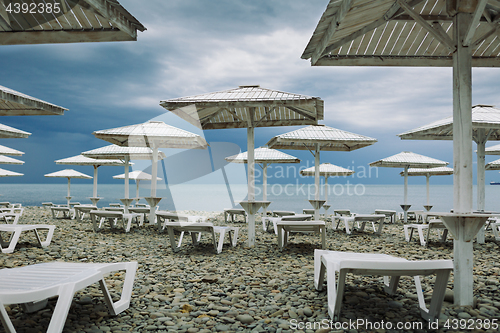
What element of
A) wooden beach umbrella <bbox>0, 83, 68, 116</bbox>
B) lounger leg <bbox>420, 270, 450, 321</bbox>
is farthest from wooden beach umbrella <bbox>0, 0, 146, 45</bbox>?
lounger leg <bbox>420, 270, 450, 321</bbox>

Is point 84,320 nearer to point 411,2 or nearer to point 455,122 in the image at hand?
point 455,122

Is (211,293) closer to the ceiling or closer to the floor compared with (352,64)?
closer to the floor

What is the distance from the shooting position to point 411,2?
2.70 metres

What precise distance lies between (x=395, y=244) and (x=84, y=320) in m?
6.10

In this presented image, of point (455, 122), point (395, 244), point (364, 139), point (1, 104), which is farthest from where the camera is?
point (364, 139)

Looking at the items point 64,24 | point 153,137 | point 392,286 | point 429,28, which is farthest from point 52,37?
point 153,137

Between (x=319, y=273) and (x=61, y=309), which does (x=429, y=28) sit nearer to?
(x=319, y=273)

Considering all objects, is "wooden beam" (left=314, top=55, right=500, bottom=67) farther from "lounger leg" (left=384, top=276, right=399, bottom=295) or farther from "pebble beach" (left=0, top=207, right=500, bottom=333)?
"pebble beach" (left=0, top=207, right=500, bottom=333)

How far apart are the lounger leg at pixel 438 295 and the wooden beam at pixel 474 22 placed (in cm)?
196

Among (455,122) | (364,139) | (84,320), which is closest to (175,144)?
(364,139)

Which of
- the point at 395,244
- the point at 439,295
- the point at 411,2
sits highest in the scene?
the point at 411,2

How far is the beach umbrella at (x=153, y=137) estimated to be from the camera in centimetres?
725

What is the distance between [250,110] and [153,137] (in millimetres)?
3052

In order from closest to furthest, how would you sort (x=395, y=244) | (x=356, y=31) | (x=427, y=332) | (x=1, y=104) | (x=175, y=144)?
(x=427, y=332) → (x=356, y=31) → (x=1, y=104) → (x=395, y=244) → (x=175, y=144)
